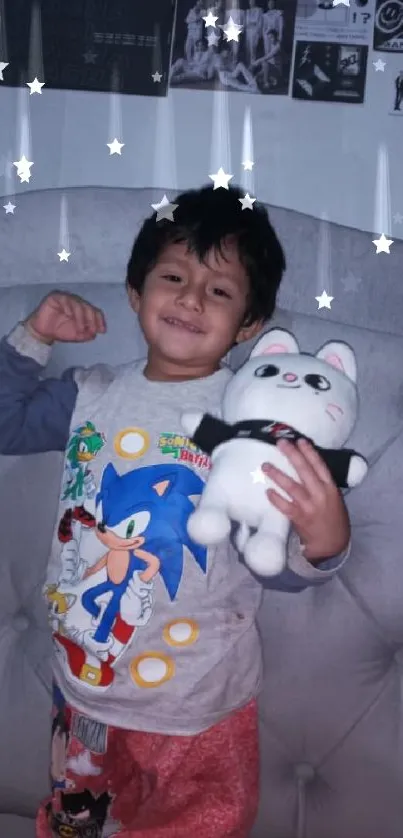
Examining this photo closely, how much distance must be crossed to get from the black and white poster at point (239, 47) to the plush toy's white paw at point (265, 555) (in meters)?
0.62

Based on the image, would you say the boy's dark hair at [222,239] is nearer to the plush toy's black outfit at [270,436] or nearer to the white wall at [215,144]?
the white wall at [215,144]

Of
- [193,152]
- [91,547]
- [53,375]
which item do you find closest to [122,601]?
[91,547]

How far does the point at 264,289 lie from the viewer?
39.6 inches

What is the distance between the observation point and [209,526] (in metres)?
0.79

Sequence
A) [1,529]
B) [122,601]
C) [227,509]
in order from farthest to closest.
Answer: [1,529] < [122,601] < [227,509]

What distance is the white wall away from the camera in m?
1.08

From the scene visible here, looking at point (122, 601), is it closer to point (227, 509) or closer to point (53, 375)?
point (227, 509)

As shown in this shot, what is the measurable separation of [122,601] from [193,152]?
1.92 ft

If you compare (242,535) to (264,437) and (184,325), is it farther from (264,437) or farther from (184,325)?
(184,325)

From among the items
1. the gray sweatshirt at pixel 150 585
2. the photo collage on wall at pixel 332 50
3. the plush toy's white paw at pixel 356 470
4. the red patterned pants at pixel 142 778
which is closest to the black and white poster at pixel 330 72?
the photo collage on wall at pixel 332 50

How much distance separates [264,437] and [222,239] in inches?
11.3

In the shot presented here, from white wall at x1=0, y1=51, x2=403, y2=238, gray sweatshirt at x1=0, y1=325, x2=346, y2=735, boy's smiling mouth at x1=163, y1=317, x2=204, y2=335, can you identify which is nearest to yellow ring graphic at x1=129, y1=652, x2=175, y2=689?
gray sweatshirt at x1=0, y1=325, x2=346, y2=735

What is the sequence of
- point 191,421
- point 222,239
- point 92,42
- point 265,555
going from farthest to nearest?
point 92,42, point 222,239, point 191,421, point 265,555

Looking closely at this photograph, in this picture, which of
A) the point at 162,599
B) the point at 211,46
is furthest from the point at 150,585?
the point at 211,46
